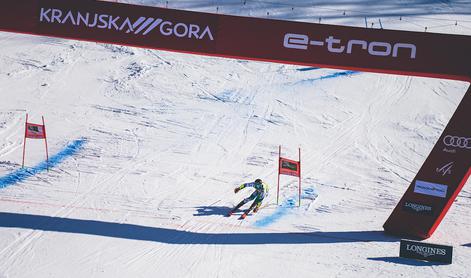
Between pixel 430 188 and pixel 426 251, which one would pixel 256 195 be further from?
pixel 426 251

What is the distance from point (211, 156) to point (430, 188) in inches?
246

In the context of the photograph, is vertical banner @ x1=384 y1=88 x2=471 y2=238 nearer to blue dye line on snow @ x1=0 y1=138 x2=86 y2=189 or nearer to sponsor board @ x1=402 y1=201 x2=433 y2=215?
sponsor board @ x1=402 y1=201 x2=433 y2=215

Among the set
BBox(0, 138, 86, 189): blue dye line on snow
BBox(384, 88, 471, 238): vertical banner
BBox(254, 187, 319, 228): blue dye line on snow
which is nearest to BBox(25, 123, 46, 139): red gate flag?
BBox(0, 138, 86, 189): blue dye line on snow

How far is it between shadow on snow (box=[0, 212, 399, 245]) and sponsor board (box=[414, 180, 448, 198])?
124 cm

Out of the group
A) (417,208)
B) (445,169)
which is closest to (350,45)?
(445,169)

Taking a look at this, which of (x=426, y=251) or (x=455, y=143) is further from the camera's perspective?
(x=455, y=143)

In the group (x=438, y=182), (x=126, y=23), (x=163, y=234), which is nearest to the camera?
(x=438, y=182)

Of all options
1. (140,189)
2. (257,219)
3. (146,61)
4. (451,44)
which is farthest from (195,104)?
(451,44)

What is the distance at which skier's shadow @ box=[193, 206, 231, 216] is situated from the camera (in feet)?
48.5

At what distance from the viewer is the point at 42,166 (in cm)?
1639

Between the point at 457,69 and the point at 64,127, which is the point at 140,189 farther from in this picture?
the point at 457,69

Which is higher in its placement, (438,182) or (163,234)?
(438,182)

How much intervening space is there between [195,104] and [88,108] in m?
3.21

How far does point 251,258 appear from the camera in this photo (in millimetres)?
12938
